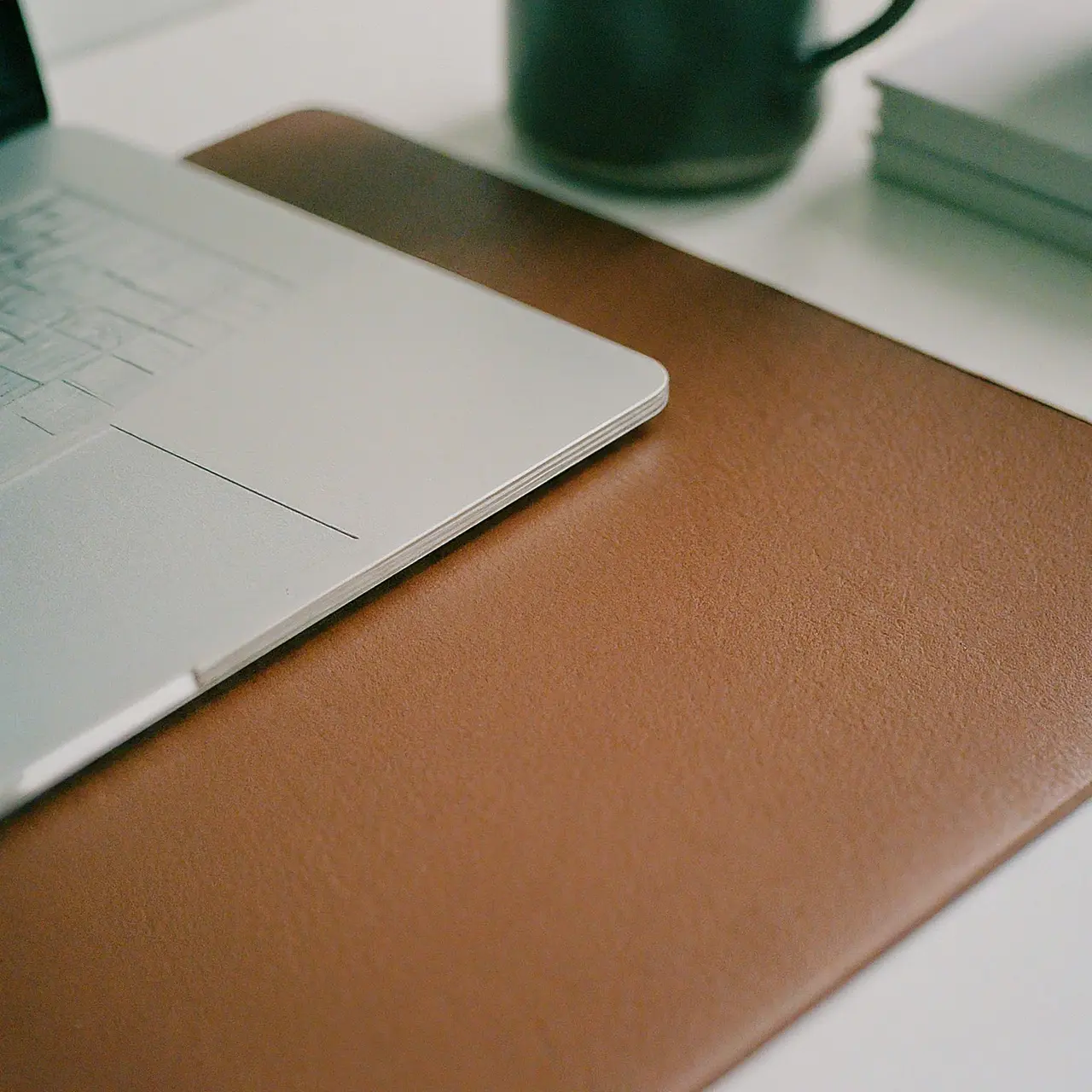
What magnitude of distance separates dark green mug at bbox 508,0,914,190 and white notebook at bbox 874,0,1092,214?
0.16ft

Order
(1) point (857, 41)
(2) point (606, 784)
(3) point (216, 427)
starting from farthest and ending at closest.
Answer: (1) point (857, 41)
(3) point (216, 427)
(2) point (606, 784)

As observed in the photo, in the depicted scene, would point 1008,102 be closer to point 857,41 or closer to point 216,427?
point 857,41

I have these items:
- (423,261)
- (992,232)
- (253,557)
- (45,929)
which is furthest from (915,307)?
(45,929)

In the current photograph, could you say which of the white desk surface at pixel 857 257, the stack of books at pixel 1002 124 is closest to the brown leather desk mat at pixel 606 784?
the white desk surface at pixel 857 257

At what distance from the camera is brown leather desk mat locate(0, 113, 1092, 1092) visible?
32cm

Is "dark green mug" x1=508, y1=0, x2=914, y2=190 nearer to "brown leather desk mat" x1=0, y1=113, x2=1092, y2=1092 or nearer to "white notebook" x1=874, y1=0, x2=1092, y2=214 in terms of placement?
"white notebook" x1=874, y1=0, x2=1092, y2=214

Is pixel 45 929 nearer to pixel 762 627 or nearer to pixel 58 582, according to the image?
pixel 58 582

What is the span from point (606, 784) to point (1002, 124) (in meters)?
0.40

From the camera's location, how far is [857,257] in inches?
25.0

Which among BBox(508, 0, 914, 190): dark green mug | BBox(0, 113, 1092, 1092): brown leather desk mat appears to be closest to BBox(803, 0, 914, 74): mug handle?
BBox(508, 0, 914, 190): dark green mug

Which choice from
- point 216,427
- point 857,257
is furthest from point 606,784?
point 857,257

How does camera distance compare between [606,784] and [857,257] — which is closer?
[606,784]

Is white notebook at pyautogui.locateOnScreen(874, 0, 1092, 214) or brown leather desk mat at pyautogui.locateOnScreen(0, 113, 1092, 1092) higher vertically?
white notebook at pyautogui.locateOnScreen(874, 0, 1092, 214)

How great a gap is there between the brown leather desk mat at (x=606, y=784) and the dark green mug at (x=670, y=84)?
0.18m
